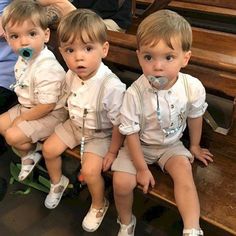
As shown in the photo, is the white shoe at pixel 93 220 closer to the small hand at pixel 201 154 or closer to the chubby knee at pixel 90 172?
the chubby knee at pixel 90 172

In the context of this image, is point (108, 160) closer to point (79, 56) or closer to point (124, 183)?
point (124, 183)

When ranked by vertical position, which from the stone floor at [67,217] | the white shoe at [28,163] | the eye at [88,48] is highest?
the eye at [88,48]

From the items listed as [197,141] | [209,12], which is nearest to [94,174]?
[197,141]

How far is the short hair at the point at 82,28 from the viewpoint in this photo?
1.33m

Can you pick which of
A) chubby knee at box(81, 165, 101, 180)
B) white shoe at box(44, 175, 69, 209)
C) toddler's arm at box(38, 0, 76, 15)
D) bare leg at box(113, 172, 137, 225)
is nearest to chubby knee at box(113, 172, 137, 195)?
bare leg at box(113, 172, 137, 225)

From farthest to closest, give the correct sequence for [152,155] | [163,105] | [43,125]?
[43,125], [152,155], [163,105]

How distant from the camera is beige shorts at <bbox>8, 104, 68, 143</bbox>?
1.62 metres

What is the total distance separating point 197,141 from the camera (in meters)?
1.45

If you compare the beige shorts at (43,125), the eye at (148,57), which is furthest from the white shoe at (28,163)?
A: the eye at (148,57)

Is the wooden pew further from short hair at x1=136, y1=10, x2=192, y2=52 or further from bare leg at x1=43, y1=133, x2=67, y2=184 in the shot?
bare leg at x1=43, y1=133, x2=67, y2=184

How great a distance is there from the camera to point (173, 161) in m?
1.37

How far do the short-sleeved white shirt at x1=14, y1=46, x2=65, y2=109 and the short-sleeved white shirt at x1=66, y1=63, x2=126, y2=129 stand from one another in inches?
3.9

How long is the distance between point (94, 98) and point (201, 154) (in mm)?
472

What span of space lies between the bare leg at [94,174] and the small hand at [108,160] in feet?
0.06
